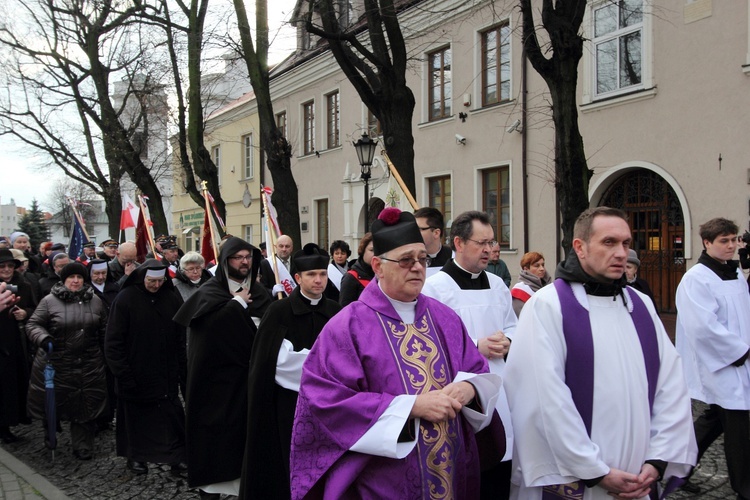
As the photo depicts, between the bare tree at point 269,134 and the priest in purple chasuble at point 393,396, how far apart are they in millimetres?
9676

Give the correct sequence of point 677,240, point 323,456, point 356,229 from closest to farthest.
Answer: point 323,456 → point 677,240 → point 356,229

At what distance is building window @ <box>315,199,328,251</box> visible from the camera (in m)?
22.9

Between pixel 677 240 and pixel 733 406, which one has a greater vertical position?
pixel 677 240

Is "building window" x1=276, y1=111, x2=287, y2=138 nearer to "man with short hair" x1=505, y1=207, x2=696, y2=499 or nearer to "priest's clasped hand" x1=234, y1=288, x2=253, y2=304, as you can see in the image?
→ "priest's clasped hand" x1=234, y1=288, x2=253, y2=304

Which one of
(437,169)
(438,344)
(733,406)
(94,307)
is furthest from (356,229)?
(438,344)

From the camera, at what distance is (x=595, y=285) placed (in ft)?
10.4

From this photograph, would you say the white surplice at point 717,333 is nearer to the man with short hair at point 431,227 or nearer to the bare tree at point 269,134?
the man with short hair at point 431,227

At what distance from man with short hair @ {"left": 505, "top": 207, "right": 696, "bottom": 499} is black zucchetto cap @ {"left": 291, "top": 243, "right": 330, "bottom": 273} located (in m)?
1.86

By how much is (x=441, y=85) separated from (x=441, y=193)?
274 centimetres

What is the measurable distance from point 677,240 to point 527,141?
4004 millimetres

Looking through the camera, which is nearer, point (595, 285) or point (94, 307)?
point (595, 285)

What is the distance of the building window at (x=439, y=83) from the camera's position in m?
17.1

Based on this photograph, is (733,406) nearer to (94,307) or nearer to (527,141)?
(94,307)

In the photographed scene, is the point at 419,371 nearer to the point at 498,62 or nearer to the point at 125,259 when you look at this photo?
the point at 125,259
